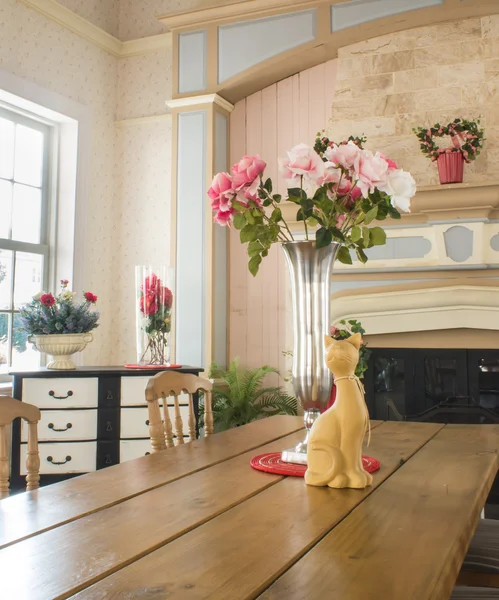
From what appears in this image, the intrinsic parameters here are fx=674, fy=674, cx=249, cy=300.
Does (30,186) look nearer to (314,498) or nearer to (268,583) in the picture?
(314,498)

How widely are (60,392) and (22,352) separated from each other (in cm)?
104

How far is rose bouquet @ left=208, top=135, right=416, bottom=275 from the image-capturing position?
151 centimetres

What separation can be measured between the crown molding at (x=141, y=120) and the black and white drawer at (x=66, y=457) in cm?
245

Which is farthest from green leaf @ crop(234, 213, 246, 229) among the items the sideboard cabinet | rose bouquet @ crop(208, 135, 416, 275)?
the sideboard cabinet

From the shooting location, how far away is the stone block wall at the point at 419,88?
3.88 m

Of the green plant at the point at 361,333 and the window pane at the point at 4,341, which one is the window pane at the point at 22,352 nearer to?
the window pane at the point at 4,341

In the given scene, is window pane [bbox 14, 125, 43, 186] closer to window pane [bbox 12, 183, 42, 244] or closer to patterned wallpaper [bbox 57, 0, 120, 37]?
window pane [bbox 12, 183, 42, 244]

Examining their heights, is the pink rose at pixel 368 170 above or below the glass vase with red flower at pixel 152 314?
above

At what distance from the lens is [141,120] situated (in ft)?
16.0

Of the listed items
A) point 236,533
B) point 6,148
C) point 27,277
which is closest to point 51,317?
point 27,277

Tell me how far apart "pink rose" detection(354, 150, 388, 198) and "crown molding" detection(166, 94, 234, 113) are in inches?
123

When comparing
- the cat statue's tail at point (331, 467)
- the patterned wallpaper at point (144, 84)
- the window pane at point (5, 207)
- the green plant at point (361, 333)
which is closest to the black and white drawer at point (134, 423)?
the green plant at point (361, 333)

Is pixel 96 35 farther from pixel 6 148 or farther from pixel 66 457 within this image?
pixel 66 457

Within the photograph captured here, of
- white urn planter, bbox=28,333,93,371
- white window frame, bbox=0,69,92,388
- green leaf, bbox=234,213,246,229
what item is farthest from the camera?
white window frame, bbox=0,69,92,388
